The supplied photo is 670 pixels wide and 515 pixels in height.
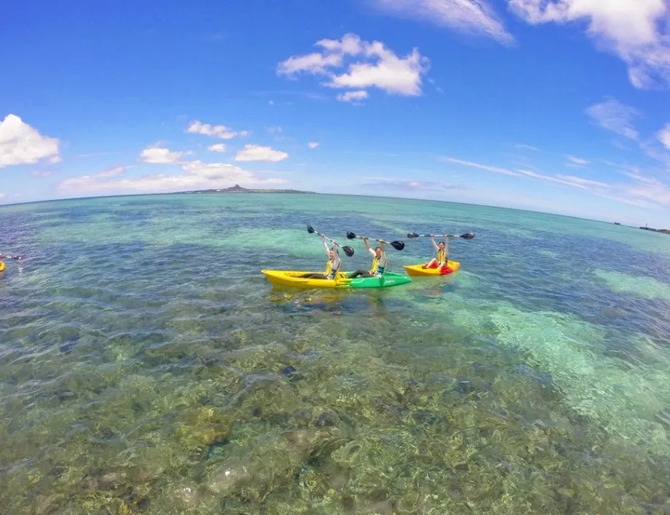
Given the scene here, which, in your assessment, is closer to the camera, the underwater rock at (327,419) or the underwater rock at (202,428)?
the underwater rock at (202,428)

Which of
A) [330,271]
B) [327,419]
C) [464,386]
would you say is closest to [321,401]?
[327,419]

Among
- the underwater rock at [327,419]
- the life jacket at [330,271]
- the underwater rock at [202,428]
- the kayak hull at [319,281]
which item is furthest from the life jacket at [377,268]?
the underwater rock at [202,428]

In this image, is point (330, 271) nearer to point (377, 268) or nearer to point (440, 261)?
point (377, 268)

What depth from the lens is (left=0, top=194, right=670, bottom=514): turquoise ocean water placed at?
24.2 feet

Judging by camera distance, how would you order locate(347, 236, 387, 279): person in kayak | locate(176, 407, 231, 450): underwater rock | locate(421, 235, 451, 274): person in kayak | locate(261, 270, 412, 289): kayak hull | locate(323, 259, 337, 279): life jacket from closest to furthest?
locate(176, 407, 231, 450): underwater rock
locate(261, 270, 412, 289): kayak hull
locate(323, 259, 337, 279): life jacket
locate(347, 236, 387, 279): person in kayak
locate(421, 235, 451, 274): person in kayak

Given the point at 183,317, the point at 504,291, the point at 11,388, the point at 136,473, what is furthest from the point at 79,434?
the point at 504,291

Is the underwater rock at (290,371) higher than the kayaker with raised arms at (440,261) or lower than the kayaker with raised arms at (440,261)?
lower

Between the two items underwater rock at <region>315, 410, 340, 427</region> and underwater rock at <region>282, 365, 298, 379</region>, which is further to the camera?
underwater rock at <region>282, 365, 298, 379</region>

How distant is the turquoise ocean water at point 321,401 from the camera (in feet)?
24.2

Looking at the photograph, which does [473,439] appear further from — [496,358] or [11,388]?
[11,388]

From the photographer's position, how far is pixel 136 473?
7.46 metres

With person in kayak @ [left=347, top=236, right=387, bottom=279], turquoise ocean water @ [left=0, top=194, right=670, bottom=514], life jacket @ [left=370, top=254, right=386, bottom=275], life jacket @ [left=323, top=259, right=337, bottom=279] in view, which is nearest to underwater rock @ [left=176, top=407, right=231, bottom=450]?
turquoise ocean water @ [left=0, top=194, right=670, bottom=514]

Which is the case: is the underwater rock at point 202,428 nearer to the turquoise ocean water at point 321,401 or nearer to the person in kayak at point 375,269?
the turquoise ocean water at point 321,401

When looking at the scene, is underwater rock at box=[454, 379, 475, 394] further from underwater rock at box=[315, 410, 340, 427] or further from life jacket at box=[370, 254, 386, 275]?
life jacket at box=[370, 254, 386, 275]
